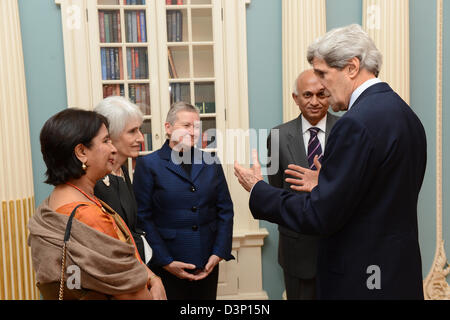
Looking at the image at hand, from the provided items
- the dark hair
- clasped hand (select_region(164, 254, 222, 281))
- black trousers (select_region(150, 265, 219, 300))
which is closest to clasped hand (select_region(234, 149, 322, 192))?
the dark hair

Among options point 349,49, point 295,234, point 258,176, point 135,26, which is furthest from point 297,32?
point 258,176

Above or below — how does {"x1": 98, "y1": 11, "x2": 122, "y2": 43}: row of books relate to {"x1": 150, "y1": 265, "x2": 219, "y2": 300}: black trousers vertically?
above

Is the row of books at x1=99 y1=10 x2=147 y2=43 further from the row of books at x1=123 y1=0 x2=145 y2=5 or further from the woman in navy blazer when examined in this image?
the woman in navy blazer

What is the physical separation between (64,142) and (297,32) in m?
2.63

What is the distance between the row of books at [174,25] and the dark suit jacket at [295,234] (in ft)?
5.00

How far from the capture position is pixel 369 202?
162cm

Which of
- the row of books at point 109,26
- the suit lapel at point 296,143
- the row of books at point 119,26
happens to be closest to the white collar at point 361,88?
the suit lapel at point 296,143

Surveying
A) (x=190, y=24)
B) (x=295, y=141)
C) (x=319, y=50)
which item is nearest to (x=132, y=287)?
(x=319, y=50)

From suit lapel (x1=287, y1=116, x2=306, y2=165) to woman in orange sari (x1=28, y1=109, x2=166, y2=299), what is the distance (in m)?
1.48

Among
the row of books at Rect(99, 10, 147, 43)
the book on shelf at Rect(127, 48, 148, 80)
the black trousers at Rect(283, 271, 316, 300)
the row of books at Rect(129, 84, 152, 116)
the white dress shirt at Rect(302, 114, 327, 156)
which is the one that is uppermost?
the row of books at Rect(99, 10, 147, 43)

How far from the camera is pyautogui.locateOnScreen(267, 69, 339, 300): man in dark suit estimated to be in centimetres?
280

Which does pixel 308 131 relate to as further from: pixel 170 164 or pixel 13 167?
pixel 13 167

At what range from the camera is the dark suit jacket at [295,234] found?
2.79 meters

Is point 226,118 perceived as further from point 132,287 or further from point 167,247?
point 132,287
